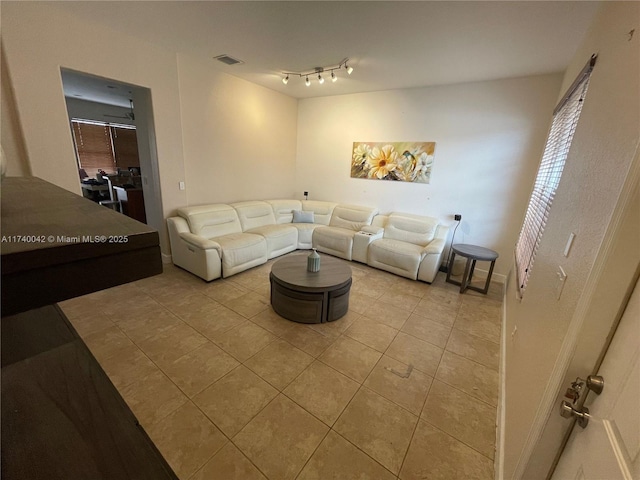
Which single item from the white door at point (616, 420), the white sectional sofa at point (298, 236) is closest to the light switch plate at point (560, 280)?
the white door at point (616, 420)

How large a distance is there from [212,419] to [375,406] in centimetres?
106

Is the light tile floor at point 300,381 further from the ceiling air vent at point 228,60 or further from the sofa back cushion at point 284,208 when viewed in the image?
the ceiling air vent at point 228,60

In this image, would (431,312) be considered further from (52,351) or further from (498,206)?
(52,351)

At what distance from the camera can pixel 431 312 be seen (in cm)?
299

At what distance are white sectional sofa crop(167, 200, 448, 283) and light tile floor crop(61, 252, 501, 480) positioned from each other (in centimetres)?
53

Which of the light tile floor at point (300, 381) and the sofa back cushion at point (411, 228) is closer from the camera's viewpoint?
the light tile floor at point (300, 381)

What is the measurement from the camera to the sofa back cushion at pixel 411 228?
399 cm

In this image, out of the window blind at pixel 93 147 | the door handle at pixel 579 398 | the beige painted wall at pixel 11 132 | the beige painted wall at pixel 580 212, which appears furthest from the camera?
the window blind at pixel 93 147

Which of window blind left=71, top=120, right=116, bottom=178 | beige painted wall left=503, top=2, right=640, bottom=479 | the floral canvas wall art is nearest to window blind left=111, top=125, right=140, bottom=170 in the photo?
window blind left=71, top=120, right=116, bottom=178

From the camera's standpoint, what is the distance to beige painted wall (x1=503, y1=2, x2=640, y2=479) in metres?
0.97

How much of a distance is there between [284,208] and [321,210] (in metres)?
0.71

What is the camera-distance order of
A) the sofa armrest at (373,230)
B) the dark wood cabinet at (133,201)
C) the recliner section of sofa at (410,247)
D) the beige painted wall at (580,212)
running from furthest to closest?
the dark wood cabinet at (133,201) → the sofa armrest at (373,230) → the recliner section of sofa at (410,247) → the beige painted wall at (580,212)

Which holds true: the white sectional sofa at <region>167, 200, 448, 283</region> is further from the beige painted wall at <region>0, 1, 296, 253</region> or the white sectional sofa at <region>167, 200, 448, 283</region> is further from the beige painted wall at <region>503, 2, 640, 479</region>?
the beige painted wall at <region>503, 2, 640, 479</region>

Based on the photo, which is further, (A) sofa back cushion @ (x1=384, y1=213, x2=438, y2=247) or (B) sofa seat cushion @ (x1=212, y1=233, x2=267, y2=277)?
(A) sofa back cushion @ (x1=384, y1=213, x2=438, y2=247)
